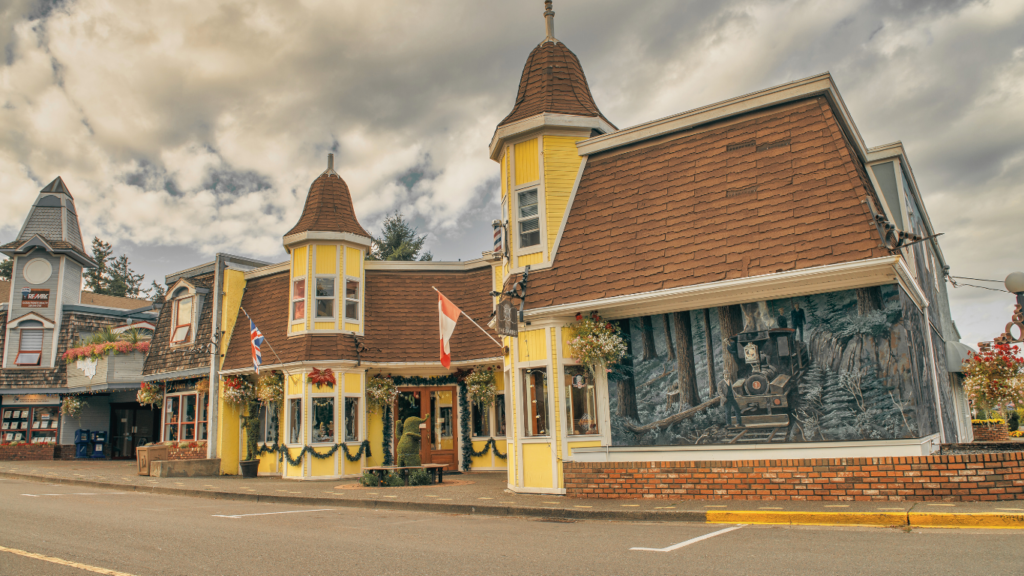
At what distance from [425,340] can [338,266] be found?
11.1ft

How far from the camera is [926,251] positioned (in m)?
16.4

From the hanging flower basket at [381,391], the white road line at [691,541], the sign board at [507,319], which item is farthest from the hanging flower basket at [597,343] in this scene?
the hanging flower basket at [381,391]

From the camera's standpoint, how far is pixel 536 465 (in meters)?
12.7

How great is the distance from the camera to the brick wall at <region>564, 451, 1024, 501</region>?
866 cm

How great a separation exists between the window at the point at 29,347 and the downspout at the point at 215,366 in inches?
533

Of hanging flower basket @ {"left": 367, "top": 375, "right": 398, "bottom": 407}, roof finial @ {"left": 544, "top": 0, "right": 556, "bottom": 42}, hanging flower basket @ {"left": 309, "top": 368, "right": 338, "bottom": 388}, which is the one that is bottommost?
hanging flower basket @ {"left": 367, "top": 375, "right": 398, "bottom": 407}

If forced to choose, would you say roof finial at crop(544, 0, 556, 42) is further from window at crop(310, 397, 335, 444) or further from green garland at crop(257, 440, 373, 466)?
green garland at crop(257, 440, 373, 466)

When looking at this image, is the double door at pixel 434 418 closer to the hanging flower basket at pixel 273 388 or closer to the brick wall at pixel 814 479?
the hanging flower basket at pixel 273 388

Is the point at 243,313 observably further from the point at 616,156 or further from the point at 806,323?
the point at 806,323

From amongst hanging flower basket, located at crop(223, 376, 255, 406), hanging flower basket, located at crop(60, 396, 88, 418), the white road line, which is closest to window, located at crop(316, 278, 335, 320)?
hanging flower basket, located at crop(223, 376, 255, 406)

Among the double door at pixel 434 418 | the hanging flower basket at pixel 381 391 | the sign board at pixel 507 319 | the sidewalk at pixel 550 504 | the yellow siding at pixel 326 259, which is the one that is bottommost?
the sidewalk at pixel 550 504

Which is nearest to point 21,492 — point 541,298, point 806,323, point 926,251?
point 541,298

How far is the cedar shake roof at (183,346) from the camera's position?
21516 mm

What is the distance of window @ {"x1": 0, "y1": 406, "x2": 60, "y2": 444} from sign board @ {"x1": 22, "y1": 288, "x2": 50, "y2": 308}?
176 inches
